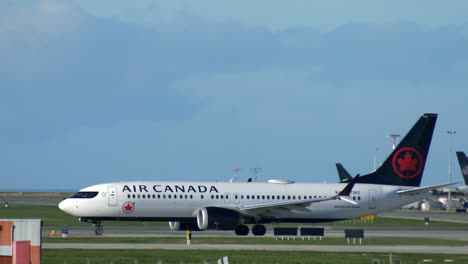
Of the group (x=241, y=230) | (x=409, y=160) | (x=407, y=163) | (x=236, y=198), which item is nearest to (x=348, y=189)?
(x=407, y=163)

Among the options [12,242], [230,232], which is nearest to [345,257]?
[12,242]

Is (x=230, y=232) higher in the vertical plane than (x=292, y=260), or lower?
higher

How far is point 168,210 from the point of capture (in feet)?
197

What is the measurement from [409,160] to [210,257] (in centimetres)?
2870

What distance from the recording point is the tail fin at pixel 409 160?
66312 mm

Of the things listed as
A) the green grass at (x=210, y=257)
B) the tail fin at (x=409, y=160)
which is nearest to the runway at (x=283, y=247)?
the green grass at (x=210, y=257)

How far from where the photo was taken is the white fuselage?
195 feet

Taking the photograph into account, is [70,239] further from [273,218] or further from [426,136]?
[426,136]

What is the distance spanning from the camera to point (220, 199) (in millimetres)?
61469

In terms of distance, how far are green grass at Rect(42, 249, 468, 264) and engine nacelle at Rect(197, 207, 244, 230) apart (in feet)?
42.8

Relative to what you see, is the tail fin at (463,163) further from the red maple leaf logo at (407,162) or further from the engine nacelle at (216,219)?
the engine nacelle at (216,219)

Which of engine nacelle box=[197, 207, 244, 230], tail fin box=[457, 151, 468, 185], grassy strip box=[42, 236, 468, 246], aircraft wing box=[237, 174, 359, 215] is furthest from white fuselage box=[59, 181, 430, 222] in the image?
tail fin box=[457, 151, 468, 185]

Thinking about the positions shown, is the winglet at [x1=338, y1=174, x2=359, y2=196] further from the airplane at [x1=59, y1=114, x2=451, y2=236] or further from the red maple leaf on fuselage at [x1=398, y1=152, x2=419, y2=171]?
the red maple leaf on fuselage at [x1=398, y1=152, x2=419, y2=171]

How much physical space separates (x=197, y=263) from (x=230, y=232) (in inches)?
1098
